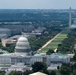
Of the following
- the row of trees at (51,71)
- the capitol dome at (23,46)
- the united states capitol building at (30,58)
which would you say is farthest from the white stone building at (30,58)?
the row of trees at (51,71)

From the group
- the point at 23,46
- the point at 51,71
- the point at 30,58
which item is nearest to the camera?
the point at 51,71

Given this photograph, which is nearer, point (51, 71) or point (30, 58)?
point (51, 71)

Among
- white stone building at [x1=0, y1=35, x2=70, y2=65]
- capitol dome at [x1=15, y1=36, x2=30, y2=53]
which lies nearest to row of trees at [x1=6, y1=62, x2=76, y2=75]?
white stone building at [x1=0, y1=35, x2=70, y2=65]

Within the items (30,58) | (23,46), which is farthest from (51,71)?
(23,46)

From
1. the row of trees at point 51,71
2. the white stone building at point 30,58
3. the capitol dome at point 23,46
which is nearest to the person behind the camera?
the row of trees at point 51,71

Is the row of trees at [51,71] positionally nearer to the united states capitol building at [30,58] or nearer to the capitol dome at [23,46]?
the united states capitol building at [30,58]

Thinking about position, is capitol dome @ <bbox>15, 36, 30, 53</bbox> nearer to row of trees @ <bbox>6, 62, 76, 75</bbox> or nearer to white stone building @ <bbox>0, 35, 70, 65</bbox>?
white stone building @ <bbox>0, 35, 70, 65</bbox>

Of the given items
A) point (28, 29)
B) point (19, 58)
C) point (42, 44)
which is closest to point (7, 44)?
point (42, 44)

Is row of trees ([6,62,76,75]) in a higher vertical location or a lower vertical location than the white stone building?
higher

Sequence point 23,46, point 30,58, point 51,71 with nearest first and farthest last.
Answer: point 51,71 < point 30,58 < point 23,46

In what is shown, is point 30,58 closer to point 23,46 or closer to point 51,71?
point 23,46

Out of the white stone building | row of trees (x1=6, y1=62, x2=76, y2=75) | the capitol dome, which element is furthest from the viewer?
the capitol dome

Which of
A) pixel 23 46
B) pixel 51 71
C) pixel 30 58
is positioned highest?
pixel 23 46
